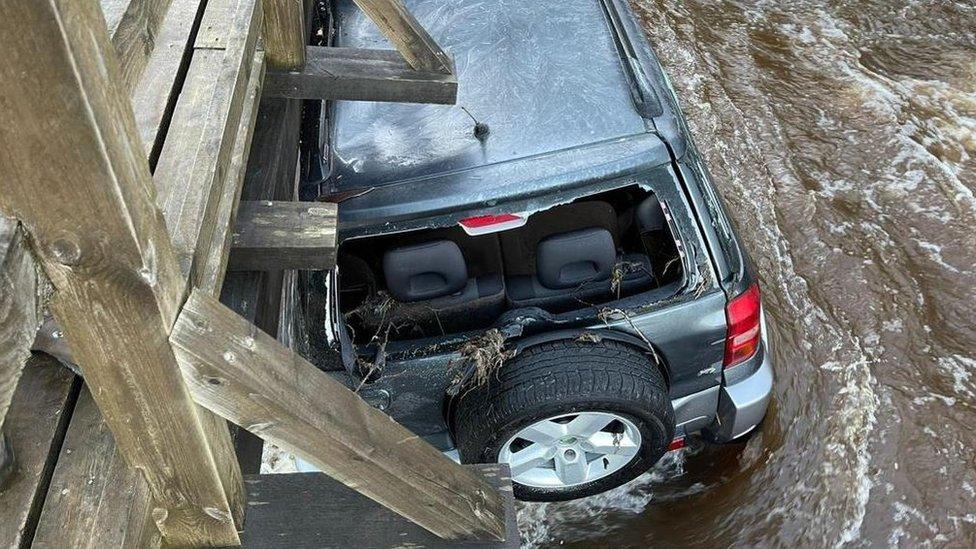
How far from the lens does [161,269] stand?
138cm

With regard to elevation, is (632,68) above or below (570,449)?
above

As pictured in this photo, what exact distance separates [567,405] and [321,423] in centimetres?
149

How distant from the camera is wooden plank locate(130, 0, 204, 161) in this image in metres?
1.93

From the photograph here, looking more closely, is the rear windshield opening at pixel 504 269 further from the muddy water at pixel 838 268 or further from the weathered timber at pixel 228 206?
the muddy water at pixel 838 268

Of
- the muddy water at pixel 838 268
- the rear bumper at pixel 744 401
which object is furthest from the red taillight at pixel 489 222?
the muddy water at pixel 838 268

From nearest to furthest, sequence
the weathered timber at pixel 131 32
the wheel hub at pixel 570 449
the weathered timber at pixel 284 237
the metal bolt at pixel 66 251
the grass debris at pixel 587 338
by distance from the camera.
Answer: the metal bolt at pixel 66 251, the weathered timber at pixel 131 32, the weathered timber at pixel 284 237, the grass debris at pixel 587 338, the wheel hub at pixel 570 449

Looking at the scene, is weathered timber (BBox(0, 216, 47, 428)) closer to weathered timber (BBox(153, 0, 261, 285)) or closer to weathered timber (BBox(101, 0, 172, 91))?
weathered timber (BBox(153, 0, 261, 285))

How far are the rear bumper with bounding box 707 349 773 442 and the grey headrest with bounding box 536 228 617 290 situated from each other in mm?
822

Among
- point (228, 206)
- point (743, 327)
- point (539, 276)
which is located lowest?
point (743, 327)

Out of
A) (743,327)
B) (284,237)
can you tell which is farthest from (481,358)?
(743,327)

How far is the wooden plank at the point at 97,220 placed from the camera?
1.07 m

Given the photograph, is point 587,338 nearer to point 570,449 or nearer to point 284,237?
point 570,449

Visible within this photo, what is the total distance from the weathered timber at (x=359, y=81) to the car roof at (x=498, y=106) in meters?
0.15

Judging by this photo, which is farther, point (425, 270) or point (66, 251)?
point (425, 270)
